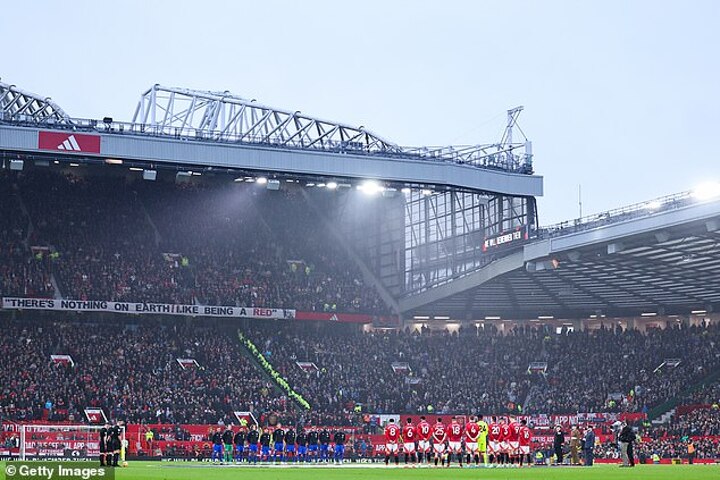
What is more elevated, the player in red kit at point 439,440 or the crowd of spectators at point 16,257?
the crowd of spectators at point 16,257

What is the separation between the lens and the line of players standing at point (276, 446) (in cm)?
4869

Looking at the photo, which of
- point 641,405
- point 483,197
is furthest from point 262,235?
point 641,405

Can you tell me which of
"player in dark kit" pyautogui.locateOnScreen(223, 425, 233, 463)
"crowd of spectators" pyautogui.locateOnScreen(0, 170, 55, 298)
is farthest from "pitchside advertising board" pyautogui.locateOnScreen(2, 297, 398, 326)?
"player in dark kit" pyautogui.locateOnScreen(223, 425, 233, 463)

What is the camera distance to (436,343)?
240 feet

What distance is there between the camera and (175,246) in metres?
71.1

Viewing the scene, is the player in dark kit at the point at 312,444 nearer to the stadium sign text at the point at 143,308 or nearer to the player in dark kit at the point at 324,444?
the player in dark kit at the point at 324,444

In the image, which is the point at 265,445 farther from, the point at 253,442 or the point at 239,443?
the point at 253,442

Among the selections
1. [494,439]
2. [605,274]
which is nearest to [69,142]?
[494,439]

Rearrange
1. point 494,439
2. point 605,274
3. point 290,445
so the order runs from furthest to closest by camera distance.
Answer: point 605,274 < point 290,445 < point 494,439

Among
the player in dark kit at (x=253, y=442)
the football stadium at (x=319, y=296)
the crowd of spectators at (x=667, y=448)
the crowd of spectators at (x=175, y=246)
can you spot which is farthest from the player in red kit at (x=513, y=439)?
the crowd of spectators at (x=175, y=246)

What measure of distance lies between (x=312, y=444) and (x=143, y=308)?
18.0m

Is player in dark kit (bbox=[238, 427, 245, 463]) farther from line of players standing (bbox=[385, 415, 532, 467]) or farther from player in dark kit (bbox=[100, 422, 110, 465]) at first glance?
player in dark kit (bbox=[100, 422, 110, 465])

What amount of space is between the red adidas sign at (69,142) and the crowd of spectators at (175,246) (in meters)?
9.35

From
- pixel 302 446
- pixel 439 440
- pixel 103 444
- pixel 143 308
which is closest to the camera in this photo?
pixel 103 444
